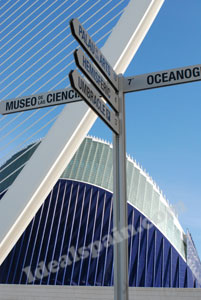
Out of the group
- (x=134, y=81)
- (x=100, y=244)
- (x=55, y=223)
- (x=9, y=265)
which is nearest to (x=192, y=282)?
(x=100, y=244)

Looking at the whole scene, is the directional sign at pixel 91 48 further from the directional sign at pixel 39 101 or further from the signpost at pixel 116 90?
the directional sign at pixel 39 101

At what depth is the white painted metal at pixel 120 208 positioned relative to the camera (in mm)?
2815

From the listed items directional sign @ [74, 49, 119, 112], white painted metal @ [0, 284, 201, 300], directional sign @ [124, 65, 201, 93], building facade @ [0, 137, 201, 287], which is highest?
building facade @ [0, 137, 201, 287]

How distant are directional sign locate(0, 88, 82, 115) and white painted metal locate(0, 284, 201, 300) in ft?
29.8

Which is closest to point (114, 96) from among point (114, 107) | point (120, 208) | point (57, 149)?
point (114, 107)

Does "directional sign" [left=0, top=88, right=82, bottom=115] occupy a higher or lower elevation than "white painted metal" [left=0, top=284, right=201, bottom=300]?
higher

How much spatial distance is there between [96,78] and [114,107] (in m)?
0.29

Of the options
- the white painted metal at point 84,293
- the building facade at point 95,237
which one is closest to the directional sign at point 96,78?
the white painted metal at point 84,293

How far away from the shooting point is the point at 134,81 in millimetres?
3352

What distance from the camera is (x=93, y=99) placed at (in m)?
2.98

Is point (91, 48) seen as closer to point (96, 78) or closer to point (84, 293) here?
point (96, 78)

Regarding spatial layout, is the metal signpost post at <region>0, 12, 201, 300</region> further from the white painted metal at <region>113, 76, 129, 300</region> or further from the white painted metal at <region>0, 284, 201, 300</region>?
the white painted metal at <region>0, 284, 201, 300</region>

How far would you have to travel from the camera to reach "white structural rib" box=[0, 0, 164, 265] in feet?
17.4

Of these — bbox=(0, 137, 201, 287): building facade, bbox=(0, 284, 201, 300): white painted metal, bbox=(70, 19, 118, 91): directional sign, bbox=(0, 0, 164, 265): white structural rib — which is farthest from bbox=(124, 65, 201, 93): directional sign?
bbox=(0, 137, 201, 287): building facade
